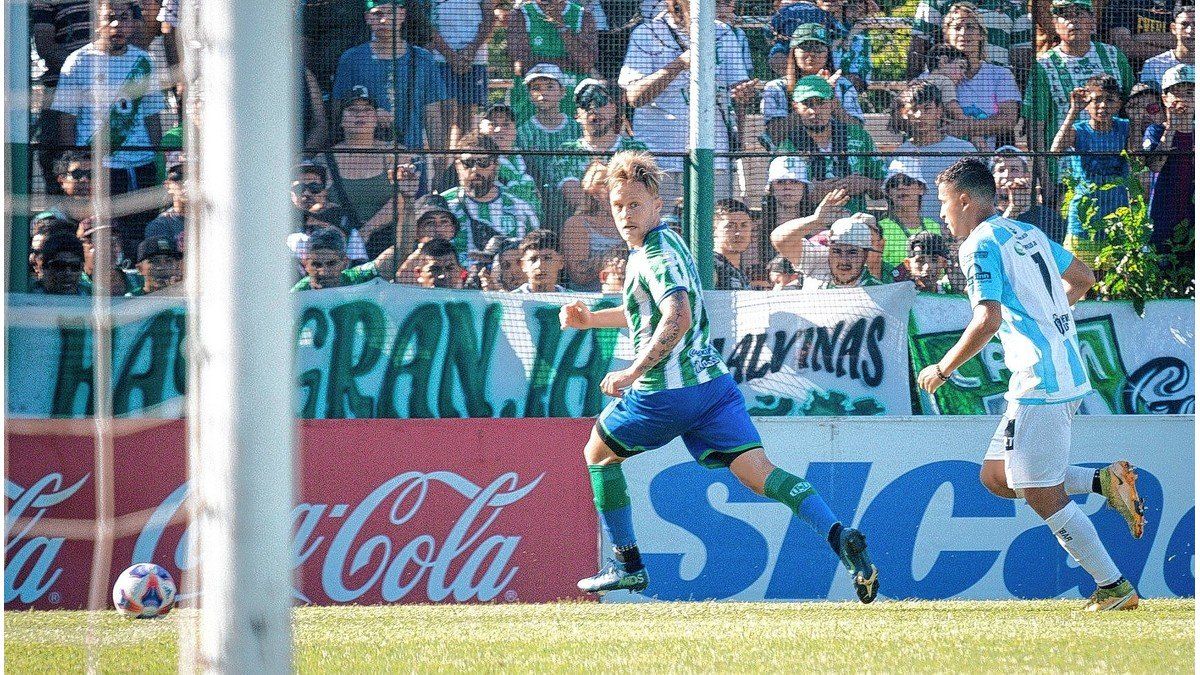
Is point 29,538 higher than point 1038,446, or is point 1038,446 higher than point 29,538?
point 1038,446

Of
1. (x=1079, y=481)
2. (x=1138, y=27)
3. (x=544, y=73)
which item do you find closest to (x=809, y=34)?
(x=544, y=73)

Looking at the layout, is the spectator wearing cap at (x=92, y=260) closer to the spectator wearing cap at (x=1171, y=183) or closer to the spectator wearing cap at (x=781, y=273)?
the spectator wearing cap at (x=781, y=273)

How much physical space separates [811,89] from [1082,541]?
3970mm

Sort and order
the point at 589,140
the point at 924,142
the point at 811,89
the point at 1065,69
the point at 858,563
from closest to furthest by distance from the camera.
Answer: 1. the point at 858,563
2. the point at 589,140
3. the point at 924,142
4. the point at 1065,69
5. the point at 811,89

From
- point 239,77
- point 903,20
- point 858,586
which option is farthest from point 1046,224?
point 239,77

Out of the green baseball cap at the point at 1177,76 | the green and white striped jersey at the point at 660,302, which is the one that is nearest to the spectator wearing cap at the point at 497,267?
the green and white striped jersey at the point at 660,302

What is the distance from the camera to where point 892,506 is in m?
8.53

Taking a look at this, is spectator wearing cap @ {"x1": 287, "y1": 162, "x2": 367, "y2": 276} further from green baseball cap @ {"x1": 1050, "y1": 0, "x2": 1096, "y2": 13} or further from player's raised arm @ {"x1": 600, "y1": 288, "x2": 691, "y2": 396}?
green baseball cap @ {"x1": 1050, "y1": 0, "x2": 1096, "y2": 13}

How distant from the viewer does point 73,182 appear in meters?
8.55

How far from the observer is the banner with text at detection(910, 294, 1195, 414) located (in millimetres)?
8820

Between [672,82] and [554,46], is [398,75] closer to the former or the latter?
[554,46]

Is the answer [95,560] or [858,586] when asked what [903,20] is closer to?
[858,586]

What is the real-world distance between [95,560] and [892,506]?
4727 millimetres

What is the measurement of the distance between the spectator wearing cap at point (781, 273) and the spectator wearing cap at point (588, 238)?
961mm
